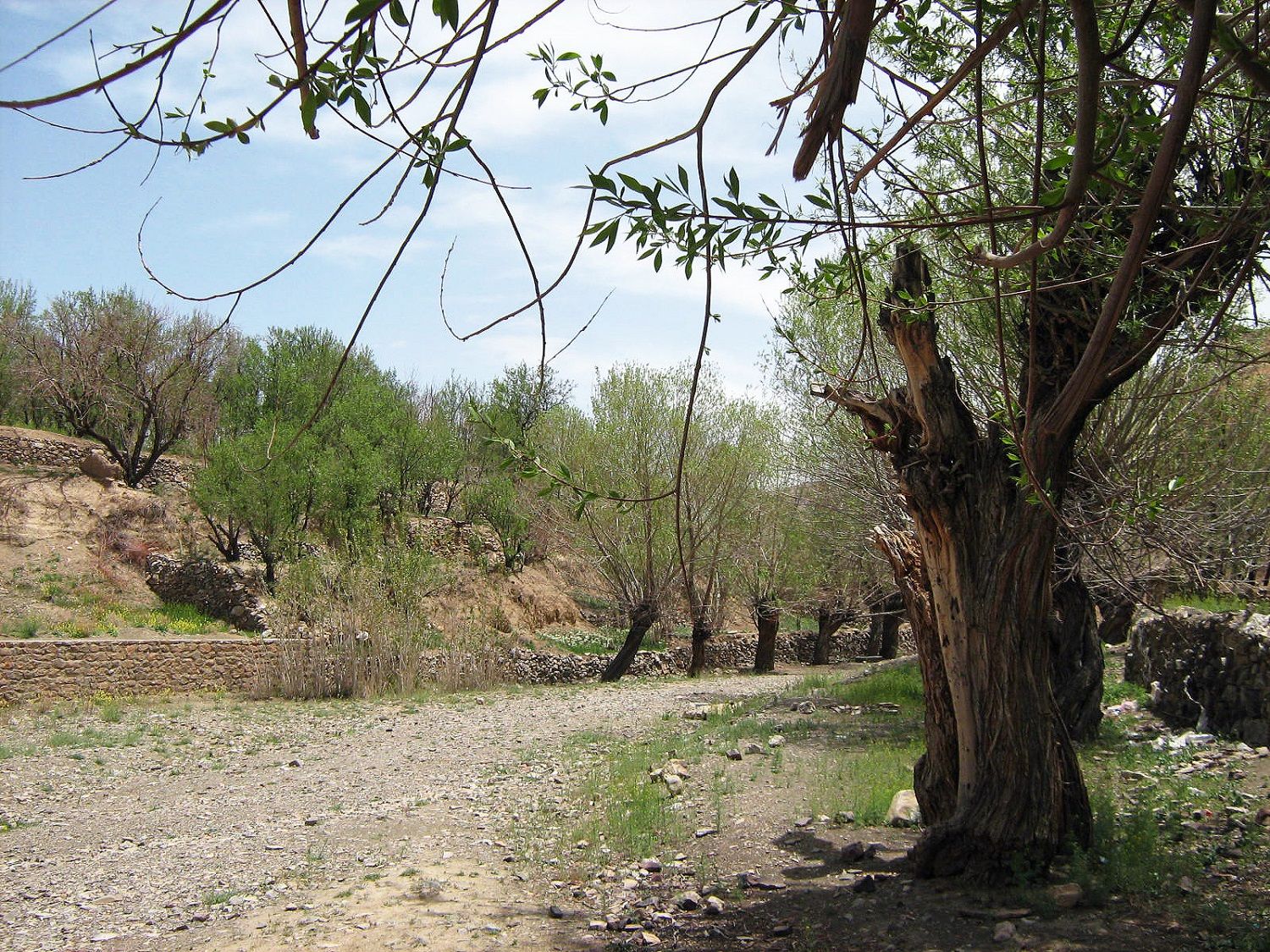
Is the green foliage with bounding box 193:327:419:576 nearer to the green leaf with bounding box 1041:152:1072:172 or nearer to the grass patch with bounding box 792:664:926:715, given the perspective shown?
the grass patch with bounding box 792:664:926:715

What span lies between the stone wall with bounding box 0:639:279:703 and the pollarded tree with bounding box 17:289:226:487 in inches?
498

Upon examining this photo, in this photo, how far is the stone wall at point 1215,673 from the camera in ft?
25.5

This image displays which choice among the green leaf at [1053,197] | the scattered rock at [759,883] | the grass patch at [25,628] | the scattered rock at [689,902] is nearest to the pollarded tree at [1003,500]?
the scattered rock at [759,883]

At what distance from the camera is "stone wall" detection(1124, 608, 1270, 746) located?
778 centimetres

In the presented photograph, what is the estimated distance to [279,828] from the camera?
293 inches

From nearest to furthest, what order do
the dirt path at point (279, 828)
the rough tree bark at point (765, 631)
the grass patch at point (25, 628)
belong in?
1. the dirt path at point (279, 828)
2. the grass patch at point (25, 628)
3. the rough tree bark at point (765, 631)

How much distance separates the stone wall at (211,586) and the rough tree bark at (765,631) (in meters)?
11.5

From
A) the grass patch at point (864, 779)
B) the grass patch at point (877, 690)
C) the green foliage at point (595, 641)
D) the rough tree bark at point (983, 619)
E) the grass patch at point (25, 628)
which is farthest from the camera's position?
the green foliage at point (595, 641)

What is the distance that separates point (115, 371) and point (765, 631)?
2049 centimetres

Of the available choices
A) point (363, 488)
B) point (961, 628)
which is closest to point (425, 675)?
point (363, 488)

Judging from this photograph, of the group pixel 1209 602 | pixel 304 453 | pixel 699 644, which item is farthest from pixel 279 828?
pixel 304 453

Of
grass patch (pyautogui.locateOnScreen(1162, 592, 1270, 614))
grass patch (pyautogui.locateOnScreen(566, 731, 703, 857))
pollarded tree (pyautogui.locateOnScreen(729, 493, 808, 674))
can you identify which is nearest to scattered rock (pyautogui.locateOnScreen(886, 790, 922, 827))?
grass patch (pyautogui.locateOnScreen(566, 731, 703, 857))

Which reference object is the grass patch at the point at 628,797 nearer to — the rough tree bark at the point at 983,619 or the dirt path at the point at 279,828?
the dirt path at the point at 279,828

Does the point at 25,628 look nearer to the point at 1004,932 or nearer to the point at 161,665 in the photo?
the point at 161,665
